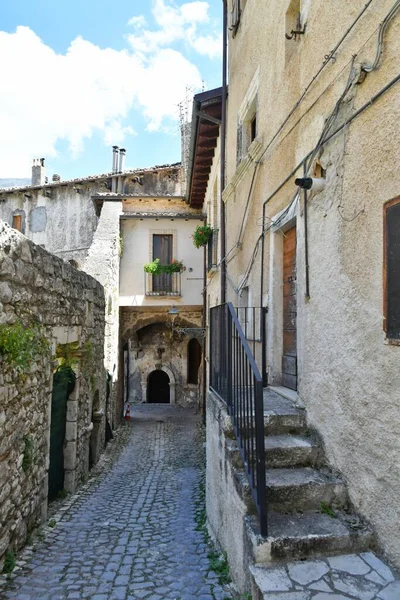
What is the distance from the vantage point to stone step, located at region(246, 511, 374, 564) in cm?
241

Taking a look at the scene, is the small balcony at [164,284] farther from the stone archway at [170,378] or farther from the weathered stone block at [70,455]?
the weathered stone block at [70,455]

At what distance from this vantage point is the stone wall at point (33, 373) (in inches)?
142

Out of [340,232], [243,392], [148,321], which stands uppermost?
[340,232]

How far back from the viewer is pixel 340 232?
9.89 feet

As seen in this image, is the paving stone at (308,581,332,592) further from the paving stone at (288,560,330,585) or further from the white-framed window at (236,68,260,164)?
the white-framed window at (236,68,260,164)

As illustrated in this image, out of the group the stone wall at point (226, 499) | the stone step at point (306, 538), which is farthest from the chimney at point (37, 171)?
the stone step at point (306, 538)

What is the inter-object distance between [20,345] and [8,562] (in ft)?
6.21

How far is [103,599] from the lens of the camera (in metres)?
3.13

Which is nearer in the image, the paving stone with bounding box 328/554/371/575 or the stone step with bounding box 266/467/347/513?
the paving stone with bounding box 328/554/371/575

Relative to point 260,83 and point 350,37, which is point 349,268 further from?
point 260,83

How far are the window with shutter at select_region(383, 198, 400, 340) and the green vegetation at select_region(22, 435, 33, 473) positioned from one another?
3.59 meters

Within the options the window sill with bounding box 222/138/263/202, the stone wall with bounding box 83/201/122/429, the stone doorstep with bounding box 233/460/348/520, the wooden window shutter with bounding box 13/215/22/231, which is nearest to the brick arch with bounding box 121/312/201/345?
the stone wall with bounding box 83/201/122/429

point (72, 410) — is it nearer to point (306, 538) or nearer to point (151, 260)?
point (306, 538)

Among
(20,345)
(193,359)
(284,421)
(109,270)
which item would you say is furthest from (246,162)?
(193,359)
